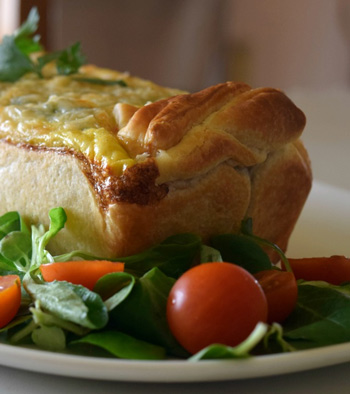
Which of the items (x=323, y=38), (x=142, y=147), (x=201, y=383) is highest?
(x=142, y=147)

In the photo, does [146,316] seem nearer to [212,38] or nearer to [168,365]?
[168,365]

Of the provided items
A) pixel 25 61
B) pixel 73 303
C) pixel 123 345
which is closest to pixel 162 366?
pixel 123 345

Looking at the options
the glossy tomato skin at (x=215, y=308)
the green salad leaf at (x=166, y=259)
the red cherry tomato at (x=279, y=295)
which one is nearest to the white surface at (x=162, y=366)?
the glossy tomato skin at (x=215, y=308)

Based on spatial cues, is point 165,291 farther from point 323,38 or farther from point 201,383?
point 323,38

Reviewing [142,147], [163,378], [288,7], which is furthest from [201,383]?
[288,7]

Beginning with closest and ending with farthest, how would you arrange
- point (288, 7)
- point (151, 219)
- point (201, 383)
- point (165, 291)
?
1. point (201, 383)
2. point (165, 291)
3. point (151, 219)
4. point (288, 7)

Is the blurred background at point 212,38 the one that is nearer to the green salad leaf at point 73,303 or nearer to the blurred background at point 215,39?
the blurred background at point 215,39
